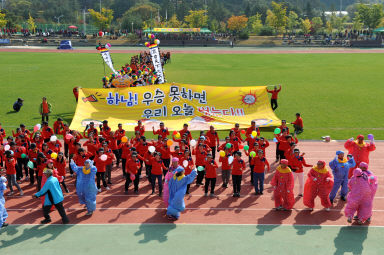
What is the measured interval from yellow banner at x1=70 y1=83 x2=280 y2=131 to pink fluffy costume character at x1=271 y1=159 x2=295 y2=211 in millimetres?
7640

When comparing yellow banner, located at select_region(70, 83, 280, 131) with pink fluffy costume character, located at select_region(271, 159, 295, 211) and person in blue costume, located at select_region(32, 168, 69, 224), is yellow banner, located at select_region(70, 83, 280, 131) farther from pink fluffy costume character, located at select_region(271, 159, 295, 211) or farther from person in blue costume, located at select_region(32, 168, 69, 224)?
person in blue costume, located at select_region(32, 168, 69, 224)

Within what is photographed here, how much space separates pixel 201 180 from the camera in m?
11.6

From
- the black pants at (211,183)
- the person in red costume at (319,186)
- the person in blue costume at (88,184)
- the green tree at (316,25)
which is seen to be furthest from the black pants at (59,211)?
the green tree at (316,25)

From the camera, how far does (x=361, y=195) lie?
29.1ft

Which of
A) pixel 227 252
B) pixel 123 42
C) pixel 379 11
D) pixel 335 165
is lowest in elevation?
pixel 227 252

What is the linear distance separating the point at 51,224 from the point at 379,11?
90.7 m

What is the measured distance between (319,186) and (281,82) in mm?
21405

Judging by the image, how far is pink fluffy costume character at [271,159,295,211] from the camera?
956 centimetres

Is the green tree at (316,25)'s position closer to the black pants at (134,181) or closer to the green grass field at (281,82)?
the green grass field at (281,82)

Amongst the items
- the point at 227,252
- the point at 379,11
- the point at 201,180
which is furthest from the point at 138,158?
the point at 379,11

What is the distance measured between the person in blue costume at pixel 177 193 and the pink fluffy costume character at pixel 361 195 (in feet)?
12.2

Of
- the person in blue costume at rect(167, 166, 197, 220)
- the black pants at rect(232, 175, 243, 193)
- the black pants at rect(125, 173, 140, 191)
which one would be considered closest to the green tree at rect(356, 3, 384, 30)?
the black pants at rect(232, 175, 243, 193)

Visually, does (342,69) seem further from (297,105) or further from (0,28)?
(0,28)

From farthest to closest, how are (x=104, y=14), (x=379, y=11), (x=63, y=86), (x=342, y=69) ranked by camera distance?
(x=104, y=14), (x=379, y=11), (x=342, y=69), (x=63, y=86)
